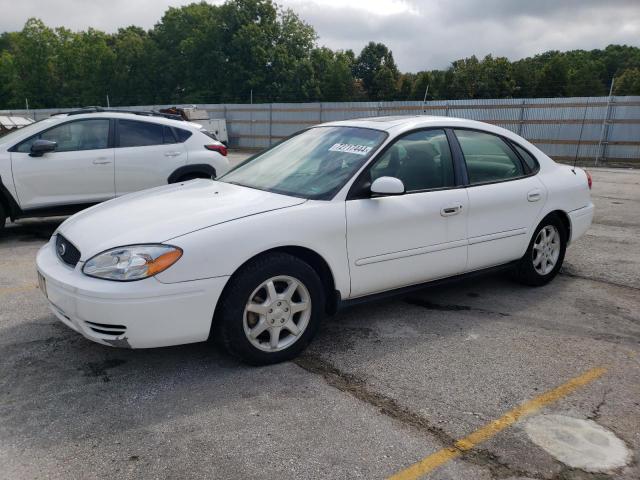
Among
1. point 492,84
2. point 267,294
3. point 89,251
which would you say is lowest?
point 267,294

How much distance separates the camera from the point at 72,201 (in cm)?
722

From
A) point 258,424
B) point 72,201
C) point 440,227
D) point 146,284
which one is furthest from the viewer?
point 72,201

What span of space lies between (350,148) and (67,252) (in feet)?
6.78

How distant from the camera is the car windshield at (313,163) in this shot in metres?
3.87

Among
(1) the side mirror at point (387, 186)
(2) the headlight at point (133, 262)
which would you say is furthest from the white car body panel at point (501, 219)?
(2) the headlight at point (133, 262)

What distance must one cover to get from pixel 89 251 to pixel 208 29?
60659mm

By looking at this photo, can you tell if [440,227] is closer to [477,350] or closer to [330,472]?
[477,350]

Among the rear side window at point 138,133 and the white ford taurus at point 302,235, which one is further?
the rear side window at point 138,133

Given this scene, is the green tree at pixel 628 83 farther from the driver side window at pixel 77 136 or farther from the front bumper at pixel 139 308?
the front bumper at pixel 139 308

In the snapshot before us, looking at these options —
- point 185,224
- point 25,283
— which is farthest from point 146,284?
point 25,283

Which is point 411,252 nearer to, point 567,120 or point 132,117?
point 132,117

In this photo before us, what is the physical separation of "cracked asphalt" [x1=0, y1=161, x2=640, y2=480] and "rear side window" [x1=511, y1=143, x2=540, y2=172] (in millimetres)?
1194

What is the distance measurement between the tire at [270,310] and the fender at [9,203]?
15.9 ft

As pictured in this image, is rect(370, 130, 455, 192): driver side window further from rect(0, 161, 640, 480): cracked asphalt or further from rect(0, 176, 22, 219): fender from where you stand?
rect(0, 176, 22, 219): fender
